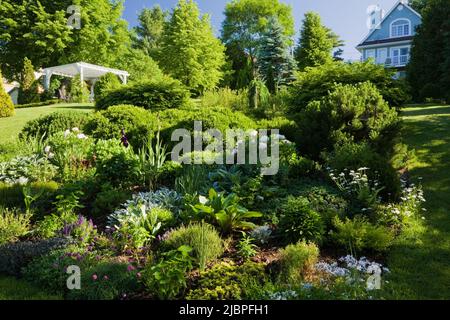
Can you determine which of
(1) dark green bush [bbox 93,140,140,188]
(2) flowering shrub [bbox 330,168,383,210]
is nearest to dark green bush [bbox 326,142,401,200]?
(2) flowering shrub [bbox 330,168,383,210]

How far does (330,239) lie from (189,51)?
78.4 feet

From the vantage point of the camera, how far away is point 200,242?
4.35m

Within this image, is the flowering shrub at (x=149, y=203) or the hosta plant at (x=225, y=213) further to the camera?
the flowering shrub at (x=149, y=203)

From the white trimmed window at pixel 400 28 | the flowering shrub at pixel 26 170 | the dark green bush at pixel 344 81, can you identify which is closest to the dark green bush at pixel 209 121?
the dark green bush at pixel 344 81

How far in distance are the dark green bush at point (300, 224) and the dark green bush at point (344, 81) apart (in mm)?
5768

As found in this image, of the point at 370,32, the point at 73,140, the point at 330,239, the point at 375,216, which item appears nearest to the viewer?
the point at 330,239

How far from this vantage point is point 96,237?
5.07 metres

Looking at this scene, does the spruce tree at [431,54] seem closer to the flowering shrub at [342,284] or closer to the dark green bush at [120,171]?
the dark green bush at [120,171]

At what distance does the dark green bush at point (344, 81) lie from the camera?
9.88 meters

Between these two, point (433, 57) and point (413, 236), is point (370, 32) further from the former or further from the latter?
point (413, 236)

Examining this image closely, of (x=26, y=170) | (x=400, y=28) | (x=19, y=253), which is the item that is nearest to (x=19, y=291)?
(x=19, y=253)

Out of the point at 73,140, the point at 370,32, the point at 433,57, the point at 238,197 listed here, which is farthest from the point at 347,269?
the point at 370,32

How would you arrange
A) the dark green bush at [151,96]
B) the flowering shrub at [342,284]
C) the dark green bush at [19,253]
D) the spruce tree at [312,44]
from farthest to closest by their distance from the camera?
1. the spruce tree at [312,44]
2. the dark green bush at [151,96]
3. the dark green bush at [19,253]
4. the flowering shrub at [342,284]

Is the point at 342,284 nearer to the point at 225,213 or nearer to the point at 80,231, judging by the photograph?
the point at 225,213
